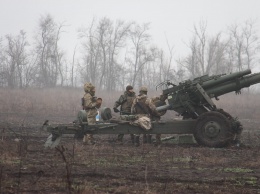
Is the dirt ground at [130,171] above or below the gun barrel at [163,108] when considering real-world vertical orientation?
below

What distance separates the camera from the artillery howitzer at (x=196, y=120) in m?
10.8

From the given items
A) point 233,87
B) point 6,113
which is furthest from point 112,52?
point 233,87

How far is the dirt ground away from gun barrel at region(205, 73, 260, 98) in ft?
6.96

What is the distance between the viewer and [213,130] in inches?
424

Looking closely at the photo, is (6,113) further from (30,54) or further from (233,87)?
(30,54)

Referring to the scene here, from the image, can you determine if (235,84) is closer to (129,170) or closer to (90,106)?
(90,106)

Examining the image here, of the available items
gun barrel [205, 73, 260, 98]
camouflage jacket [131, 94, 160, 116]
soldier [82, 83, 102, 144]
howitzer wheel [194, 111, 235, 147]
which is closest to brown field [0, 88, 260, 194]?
howitzer wheel [194, 111, 235, 147]

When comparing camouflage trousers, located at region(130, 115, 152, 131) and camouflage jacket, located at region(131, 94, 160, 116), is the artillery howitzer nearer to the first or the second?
camouflage trousers, located at region(130, 115, 152, 131)

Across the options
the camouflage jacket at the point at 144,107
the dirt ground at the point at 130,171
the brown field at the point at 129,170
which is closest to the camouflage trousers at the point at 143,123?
the camouflage jacket at the point at 144,107

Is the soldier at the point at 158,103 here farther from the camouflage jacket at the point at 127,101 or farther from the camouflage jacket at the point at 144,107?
the camouflage jacket at the point at 127,101

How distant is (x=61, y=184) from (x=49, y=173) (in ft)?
3.30

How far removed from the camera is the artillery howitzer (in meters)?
10.8

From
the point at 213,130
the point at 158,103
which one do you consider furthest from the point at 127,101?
the point at 213,130

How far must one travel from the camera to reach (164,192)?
525cm
